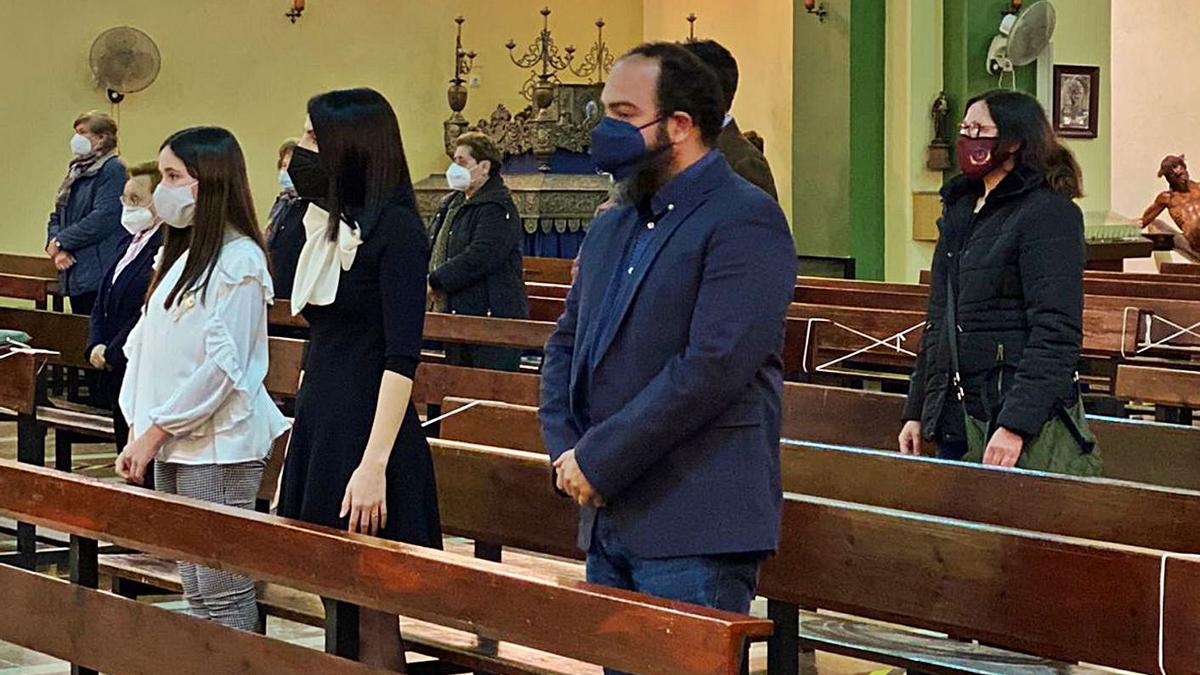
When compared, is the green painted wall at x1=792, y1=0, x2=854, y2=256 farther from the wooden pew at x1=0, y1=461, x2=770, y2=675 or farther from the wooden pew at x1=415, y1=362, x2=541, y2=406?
the wooden pew at x1=0, y1=461, x2=770, y2=675

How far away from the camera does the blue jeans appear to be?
2951 millimetres

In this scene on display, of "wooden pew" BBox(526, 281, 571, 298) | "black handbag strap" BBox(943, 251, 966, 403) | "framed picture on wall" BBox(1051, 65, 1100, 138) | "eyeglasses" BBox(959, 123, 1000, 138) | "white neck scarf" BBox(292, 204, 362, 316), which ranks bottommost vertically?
"wooden pew" BBox(526, 281, 571, 298)

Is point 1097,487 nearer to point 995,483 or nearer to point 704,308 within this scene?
point 995,483

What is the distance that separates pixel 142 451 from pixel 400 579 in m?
1.13

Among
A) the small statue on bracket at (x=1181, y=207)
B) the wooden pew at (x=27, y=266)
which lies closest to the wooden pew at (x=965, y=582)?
the wooden pew at (x=27, y=266)

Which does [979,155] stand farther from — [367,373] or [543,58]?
[543,58]

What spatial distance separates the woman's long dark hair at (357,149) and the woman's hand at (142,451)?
734mm

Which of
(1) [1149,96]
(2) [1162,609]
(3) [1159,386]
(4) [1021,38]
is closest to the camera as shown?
(2) [1162,609]

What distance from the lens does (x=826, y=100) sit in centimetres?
1470

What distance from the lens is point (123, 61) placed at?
14102mm

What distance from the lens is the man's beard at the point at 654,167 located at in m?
3.04

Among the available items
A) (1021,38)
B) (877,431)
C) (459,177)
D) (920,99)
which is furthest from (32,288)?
(1021,38)

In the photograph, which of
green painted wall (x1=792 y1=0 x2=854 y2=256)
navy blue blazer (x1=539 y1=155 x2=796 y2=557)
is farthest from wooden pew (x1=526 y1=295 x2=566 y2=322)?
green painted wall (x1=792 y1=0 x2=854 y2=256)

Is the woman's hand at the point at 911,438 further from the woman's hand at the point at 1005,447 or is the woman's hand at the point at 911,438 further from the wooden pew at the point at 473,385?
the wooden pew at the point at 473,385
